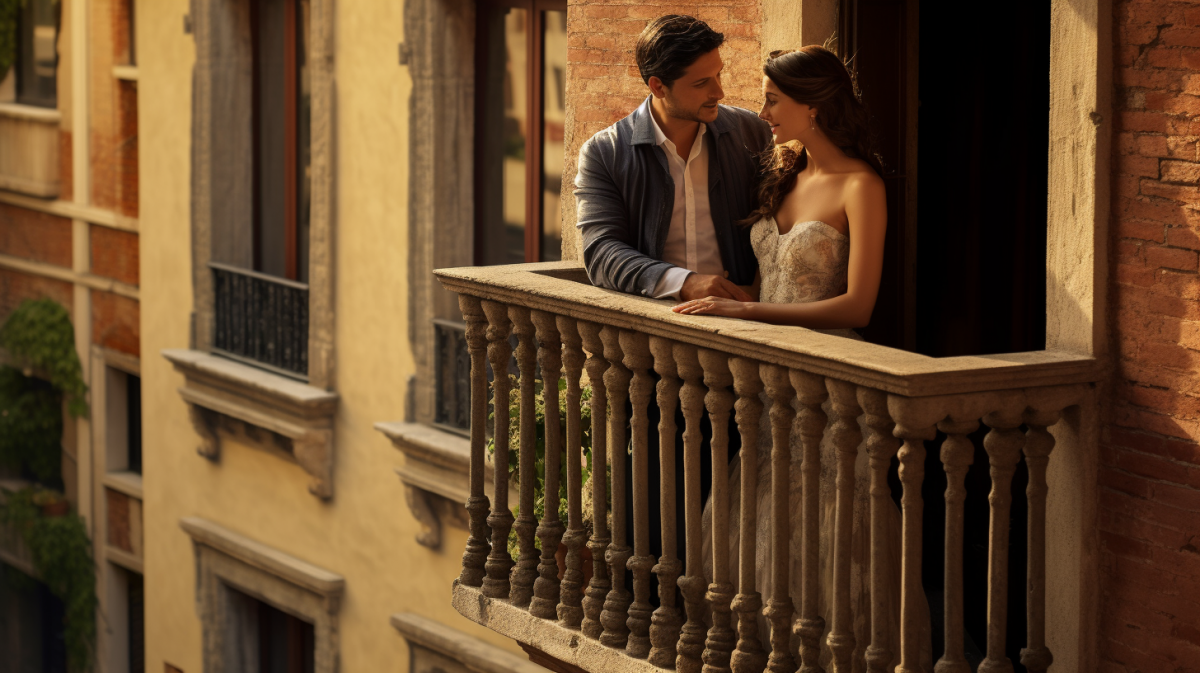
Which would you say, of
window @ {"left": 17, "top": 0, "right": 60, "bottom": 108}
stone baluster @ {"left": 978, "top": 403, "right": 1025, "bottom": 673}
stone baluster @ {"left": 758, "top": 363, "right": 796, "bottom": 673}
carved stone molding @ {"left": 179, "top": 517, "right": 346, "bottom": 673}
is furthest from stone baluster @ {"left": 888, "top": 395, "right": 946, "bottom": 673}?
window @ {"left": 17, "top": 0, "right": 60, "bottom": 108}

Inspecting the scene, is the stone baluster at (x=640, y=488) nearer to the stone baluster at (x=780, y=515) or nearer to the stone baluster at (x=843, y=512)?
the stone baluster at (x=780, y=515)

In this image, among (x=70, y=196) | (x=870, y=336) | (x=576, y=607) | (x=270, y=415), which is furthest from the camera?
(x=70, y=196)

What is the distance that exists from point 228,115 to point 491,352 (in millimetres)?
6808

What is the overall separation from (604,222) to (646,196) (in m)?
0.16

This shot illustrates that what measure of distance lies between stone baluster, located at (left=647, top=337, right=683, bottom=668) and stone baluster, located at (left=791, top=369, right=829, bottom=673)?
0.53 m

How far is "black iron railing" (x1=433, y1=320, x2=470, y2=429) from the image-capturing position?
1060cm

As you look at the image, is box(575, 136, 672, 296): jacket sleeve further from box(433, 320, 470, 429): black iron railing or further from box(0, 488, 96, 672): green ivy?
box(0, 488, 96, 672): green ivy

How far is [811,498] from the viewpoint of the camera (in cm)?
490

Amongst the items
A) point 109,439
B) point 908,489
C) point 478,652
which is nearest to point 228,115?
point 109,439

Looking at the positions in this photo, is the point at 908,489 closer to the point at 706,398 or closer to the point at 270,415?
the point at 706,398

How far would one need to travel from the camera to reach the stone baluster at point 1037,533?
4742mm

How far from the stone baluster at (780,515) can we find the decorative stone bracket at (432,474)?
5.16 metres

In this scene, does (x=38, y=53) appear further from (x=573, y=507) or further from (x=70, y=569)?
(x=573, y=507)

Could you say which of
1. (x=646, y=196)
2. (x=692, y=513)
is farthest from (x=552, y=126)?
(x=692, y=513)
